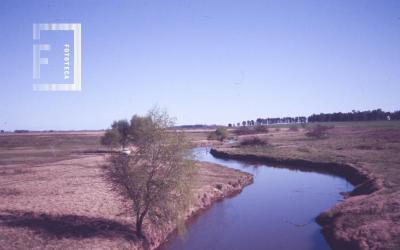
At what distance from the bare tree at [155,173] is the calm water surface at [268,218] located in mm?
3149

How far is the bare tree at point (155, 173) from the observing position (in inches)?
981

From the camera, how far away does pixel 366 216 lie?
28.5 metres

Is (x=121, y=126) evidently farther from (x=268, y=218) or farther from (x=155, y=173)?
(x=155, y=173)

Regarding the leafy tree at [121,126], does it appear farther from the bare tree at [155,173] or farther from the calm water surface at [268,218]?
the bare tree at [155,173]

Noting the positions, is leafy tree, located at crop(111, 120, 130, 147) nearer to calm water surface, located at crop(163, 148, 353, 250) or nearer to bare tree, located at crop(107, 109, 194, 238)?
calm water surface, located at crop(163, 148, 353, 250)

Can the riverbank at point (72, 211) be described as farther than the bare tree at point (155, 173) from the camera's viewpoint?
No

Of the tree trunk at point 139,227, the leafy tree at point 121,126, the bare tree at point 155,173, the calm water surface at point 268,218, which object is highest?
the leafy tree at point 121,126

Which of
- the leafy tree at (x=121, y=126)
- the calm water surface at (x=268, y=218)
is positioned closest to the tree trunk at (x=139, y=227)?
the calm water surface at (x=268, y=218)

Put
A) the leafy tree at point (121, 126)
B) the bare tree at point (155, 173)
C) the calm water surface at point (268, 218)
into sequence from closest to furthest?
the bare tree at point (155, 173)
the calm water surface at point (268, 218)
the leafy tree at point (121, 126)

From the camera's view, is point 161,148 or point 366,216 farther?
point 366,216

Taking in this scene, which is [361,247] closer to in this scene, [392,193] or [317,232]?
[317,232]

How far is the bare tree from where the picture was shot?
24922 millimetres

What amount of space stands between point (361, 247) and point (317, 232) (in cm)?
646

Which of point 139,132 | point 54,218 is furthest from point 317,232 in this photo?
point 54,218
